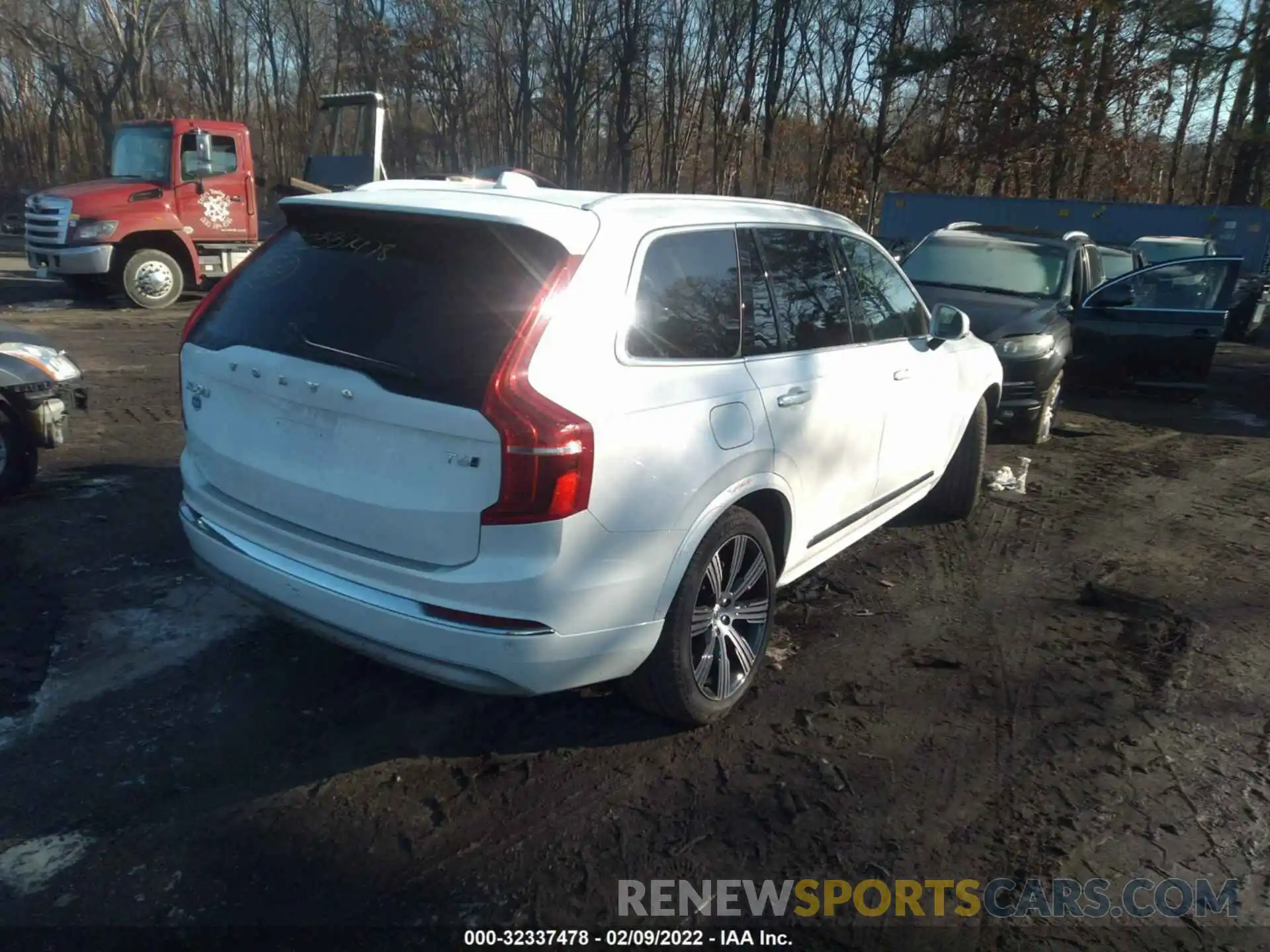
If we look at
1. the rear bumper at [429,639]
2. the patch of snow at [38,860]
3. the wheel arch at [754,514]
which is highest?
the wheel arch at [754,514]

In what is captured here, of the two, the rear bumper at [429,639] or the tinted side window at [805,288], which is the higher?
the tinted side window at [805,288]

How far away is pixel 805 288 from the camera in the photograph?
13.8ft

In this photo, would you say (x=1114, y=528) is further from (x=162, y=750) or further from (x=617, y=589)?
(x=162, y=750)

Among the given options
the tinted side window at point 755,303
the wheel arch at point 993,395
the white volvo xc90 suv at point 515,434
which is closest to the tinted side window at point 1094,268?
the wheel arch at point 993,395

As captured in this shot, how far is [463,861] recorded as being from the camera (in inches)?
113

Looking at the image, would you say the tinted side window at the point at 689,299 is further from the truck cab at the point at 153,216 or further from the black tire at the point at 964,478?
the truck cab at the point at 153,216

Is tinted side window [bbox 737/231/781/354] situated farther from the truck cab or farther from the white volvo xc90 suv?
the truck cab

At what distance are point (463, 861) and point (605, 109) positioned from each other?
35051mm

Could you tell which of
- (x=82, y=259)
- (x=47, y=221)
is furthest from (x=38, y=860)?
(x=47, y=221)

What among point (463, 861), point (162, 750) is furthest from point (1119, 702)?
point (162, 750)

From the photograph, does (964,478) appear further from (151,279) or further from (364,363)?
(151,279)

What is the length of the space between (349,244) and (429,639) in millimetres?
1412

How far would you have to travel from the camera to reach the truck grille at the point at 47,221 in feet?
44.7

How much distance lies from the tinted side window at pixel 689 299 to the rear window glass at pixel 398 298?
1.28 feet
